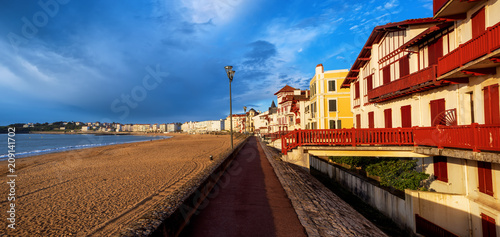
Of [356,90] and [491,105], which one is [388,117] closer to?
[356,90]

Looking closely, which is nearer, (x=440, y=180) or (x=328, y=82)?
(x=440, y=180)

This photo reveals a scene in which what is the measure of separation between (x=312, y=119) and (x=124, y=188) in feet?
81.4

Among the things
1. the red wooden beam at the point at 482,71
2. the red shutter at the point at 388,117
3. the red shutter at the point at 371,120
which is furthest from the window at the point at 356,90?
the red wooden beam at the point at 482,71

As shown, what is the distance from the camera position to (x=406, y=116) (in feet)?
49.0

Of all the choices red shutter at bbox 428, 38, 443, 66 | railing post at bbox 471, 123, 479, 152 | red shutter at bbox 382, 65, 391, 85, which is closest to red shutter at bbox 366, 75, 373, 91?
red shutter at bbox 382, 65, 391, 85

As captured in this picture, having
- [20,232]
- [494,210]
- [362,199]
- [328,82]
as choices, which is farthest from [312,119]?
[20,232]

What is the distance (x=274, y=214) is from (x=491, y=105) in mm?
8890

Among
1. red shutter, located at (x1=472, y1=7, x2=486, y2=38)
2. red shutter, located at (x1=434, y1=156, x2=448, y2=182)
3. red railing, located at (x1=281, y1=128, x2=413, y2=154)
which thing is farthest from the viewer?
red railing, located at (x1=281, y1=128, x2=413, y2=154)

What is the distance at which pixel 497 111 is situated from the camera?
27.6ft

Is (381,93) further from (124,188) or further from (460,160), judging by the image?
(124,188)

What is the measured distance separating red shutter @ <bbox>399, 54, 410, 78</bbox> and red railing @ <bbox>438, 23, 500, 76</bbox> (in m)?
4.49

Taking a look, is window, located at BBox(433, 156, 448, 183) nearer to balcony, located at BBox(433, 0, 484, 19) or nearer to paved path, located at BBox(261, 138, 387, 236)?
paved path, located at BBox(261, 138, 387, 236)

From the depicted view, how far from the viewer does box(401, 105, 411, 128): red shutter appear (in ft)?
48.1

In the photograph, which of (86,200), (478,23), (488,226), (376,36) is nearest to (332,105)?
(376,36)
